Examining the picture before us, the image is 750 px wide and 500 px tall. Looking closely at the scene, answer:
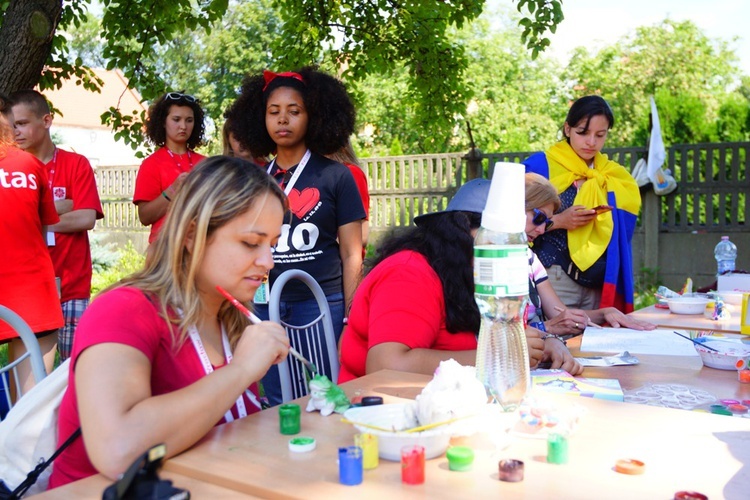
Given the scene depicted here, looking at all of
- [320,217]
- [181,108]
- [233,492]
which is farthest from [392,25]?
[233,492]

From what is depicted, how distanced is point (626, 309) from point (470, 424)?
9.72 ft

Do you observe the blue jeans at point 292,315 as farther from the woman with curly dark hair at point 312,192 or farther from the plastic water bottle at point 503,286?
the plastic water bottle at point 503,286

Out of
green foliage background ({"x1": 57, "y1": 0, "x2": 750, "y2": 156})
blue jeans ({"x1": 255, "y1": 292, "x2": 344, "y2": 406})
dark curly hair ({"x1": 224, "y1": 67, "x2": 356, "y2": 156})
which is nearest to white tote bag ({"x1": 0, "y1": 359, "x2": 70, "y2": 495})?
blue jeans ({"x1": 255, "y1": 292, "x2": 344, "y2": 406})

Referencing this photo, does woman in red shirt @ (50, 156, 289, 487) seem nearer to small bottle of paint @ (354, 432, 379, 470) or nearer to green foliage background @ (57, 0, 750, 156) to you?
small bottle of paint @ (354, 432, 379, 470)

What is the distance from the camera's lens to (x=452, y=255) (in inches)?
82.4

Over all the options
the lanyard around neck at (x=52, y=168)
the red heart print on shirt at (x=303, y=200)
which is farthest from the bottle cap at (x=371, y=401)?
the lanyard around neck at (x=52, y=168)

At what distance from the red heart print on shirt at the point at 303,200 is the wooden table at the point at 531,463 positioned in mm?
1643

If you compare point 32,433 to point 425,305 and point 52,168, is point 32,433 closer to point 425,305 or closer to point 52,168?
point 425,305

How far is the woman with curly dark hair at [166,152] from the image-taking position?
411 cm

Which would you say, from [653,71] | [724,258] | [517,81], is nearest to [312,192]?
[724,258]

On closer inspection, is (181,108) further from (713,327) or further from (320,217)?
(713,327)

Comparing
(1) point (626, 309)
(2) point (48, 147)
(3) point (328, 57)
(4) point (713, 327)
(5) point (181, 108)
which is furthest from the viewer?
(3) point (328, 57)

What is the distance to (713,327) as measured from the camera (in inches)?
116

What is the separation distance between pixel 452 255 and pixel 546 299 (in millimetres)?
1357
